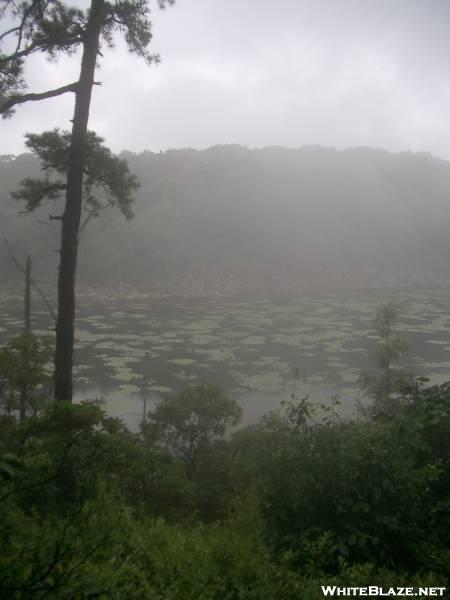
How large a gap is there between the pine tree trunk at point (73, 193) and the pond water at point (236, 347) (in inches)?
334

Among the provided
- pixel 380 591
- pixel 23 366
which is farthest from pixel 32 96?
pixel 380 591

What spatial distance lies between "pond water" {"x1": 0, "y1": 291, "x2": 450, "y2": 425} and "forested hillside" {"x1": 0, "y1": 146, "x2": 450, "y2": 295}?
57.6 feet

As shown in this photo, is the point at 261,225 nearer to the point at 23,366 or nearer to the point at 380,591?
the point at 23,366

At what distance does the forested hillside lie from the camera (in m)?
65.9

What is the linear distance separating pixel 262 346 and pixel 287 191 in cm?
7416

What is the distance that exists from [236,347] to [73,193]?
72.4ft

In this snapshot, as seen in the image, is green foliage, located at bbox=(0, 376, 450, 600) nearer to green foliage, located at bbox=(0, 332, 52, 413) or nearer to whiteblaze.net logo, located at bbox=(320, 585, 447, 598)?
whiteblaze.net logo, located at bbox=(320, 585, 447, 598)

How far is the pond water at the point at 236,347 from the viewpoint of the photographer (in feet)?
63.7

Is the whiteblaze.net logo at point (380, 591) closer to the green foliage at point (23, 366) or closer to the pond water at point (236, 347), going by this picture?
the green foliage at point (23, 366)

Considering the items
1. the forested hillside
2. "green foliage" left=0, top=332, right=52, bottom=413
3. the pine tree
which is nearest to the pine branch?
the pine tree

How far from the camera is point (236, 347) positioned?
28.1 m

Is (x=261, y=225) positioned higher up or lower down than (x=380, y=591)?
higher up

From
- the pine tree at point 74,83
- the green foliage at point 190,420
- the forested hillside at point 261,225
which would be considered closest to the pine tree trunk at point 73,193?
the pine tree at point 74,83

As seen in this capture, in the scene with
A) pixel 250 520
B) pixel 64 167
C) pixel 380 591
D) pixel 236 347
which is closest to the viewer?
pixel 380 591
